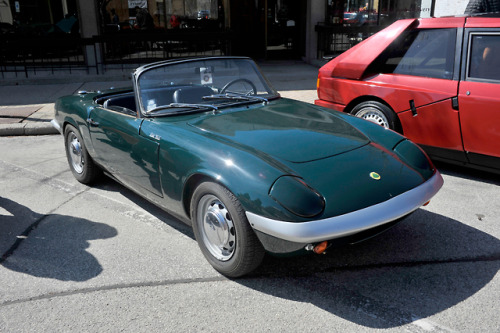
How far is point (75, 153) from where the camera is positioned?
507 cm

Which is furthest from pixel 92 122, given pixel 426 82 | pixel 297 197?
pixel 426 82

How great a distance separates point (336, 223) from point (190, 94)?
190 centimetres

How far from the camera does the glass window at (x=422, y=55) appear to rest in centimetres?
480

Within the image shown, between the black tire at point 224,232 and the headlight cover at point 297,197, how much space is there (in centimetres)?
27

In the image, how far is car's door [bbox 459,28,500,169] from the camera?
4410 millimetres

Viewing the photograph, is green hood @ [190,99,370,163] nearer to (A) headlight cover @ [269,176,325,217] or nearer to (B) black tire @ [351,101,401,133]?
(A) headlight cover @ [269,176,325,217]

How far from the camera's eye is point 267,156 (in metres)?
3.03

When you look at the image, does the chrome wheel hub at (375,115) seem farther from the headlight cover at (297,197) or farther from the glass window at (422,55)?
the headlight cover at (297,197)

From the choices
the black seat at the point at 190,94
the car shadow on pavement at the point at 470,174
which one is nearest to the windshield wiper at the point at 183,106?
the black seat at the point at 190,94

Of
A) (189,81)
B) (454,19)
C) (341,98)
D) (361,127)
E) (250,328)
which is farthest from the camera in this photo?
(341,98)

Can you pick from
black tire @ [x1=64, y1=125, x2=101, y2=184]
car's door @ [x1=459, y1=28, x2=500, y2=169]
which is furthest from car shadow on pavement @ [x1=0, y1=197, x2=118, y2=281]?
car's door @ [x1=459, y1=28, x2=500, y2=169]

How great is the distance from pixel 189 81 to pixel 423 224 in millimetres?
2296

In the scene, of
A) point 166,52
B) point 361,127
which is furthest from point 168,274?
point 166,52

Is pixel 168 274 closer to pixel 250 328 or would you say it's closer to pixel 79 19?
pixel 250 328
